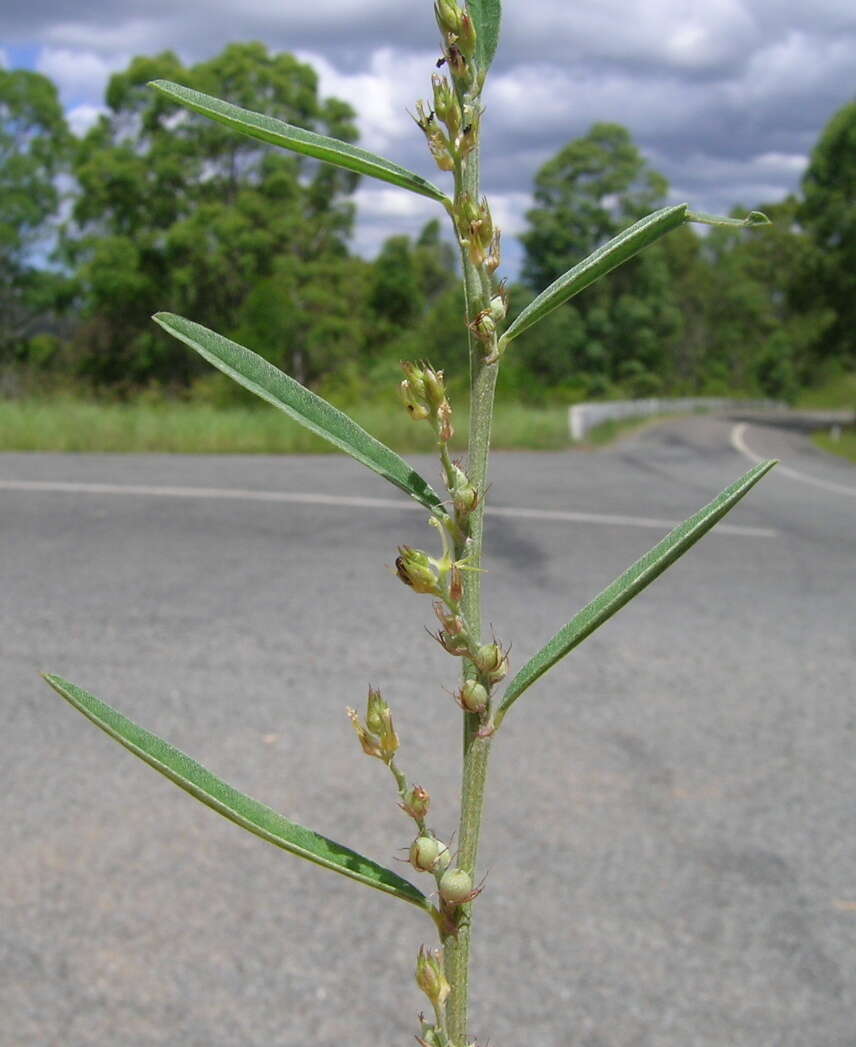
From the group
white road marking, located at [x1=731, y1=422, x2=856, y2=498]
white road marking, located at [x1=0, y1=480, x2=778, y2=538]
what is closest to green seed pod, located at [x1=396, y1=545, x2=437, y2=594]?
white road marking, located at [x1=0, y1=480, x2=778, y2=538]

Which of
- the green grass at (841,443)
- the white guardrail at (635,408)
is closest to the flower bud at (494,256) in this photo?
the white guardrail at (635,408)

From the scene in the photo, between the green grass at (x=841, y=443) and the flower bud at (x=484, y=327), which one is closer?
the flower bud at (x=484, y=327)

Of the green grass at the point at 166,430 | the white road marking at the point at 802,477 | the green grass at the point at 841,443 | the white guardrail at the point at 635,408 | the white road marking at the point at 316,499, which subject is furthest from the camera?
the green grass at the point at 841,443

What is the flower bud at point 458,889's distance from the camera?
0.35 meters

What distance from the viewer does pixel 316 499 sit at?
10.7 metres

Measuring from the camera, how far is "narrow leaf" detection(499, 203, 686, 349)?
15.9 inches

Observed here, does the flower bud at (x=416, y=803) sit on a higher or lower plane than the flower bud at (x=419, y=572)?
lower

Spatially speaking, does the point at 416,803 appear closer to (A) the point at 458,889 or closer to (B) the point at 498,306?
(A) the point at 458,889

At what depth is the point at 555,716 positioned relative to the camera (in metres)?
5.64

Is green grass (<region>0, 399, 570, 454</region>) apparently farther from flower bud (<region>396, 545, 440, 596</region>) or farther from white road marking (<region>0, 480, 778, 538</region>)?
flower bud (<region>396, 545, 440, 596</region>)

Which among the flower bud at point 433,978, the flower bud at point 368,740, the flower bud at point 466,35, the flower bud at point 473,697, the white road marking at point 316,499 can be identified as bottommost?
the white road marking at point 316,499

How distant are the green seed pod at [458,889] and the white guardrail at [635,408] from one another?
61.9ft

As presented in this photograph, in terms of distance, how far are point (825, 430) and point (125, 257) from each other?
1706 cm

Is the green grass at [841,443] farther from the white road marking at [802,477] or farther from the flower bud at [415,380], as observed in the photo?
the flower bud at [415,380]
